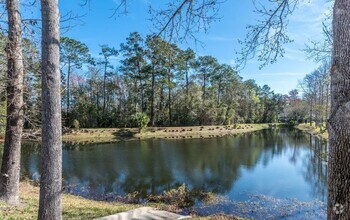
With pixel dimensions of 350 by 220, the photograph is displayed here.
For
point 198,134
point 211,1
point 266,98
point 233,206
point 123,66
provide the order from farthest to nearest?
1. point 266,98
2. point 123,66
3. point 198,134
4. point 233,206
5. point 211,1

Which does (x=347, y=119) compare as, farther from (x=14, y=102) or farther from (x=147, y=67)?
(x=147, y=67)

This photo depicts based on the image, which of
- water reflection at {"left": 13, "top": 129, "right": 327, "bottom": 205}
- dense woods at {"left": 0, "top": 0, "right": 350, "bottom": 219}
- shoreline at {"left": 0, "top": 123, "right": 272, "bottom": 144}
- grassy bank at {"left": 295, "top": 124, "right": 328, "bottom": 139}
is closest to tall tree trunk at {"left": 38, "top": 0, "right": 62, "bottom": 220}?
dense woods at {"left": 0, "top": 0, "right": 350, "bottom": 219}

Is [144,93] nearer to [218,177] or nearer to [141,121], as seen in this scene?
[141,121]

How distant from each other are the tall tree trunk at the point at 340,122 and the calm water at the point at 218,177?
5.85 meters

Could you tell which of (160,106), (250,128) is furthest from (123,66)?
(250,128)

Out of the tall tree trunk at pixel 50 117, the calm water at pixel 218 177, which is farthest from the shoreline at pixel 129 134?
the tall tree trunk at pixel 50 117

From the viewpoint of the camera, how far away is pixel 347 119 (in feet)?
5.93

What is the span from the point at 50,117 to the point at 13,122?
3.00 metres

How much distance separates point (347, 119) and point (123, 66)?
1289 inches

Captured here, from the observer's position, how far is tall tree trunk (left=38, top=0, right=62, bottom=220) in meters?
2.78

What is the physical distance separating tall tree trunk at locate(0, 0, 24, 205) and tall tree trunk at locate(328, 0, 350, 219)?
504 cm

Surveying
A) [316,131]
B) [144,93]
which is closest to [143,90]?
[144,93]

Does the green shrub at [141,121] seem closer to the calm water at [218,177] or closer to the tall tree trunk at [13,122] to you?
the calm water at [218,177]

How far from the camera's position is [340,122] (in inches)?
72.4
